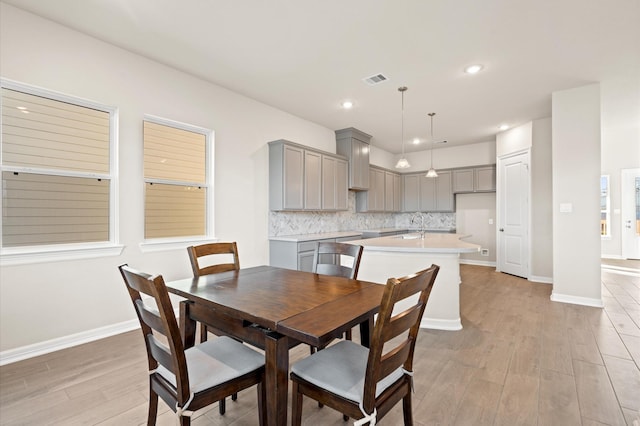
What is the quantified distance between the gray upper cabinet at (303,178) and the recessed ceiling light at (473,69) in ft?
8.11

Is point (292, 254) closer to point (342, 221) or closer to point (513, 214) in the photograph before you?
point (342, 221)

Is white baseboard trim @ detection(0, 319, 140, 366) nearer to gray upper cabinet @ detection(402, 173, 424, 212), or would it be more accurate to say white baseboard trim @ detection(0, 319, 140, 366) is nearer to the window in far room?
gray upper cabinet @ detection(402, 173, 424, 212)

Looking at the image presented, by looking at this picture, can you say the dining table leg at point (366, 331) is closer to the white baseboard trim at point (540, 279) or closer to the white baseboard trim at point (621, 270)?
the white baseboard trim at point (540, 279)

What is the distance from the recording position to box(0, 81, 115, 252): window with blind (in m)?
2.48

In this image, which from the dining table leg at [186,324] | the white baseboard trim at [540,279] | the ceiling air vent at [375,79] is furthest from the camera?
the white baseboard trim at [540,279]

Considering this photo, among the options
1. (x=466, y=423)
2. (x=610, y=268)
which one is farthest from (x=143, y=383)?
(x=610, y=268)

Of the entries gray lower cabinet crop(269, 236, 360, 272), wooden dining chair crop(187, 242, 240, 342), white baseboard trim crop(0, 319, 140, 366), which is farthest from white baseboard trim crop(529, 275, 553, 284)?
white baseboard trim crop(0, 319, 140, 366)

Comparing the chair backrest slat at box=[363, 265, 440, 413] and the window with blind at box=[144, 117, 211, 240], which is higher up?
the window with blind at box=[144, 117, 211, 240]

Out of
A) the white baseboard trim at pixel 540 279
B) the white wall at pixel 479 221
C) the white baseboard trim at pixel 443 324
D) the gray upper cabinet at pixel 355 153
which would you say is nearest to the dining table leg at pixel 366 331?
the white baseboard trim at pixel 443 324

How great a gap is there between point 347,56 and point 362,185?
10.5 ft

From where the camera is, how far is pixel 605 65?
3.40 meters

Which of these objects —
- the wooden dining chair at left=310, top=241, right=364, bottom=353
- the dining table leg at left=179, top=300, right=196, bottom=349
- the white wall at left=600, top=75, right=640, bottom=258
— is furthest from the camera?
the white wall at left=600, top=75, right=640, bottom=258

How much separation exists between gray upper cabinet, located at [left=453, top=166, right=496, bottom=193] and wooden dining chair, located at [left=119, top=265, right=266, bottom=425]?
6.63 metres

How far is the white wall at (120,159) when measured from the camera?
2.48m
